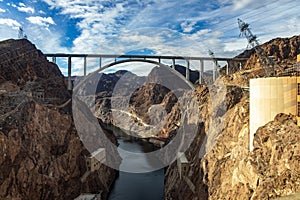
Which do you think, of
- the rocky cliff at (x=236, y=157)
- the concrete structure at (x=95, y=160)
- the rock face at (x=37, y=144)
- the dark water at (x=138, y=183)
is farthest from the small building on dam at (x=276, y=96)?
the concrete structure at (x=95, y=160)

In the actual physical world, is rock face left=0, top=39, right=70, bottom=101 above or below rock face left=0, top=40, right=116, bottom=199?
above

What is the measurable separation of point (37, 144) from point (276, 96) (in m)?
25.0

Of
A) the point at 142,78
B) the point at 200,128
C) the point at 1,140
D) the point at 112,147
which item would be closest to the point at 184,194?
the point at 200,128

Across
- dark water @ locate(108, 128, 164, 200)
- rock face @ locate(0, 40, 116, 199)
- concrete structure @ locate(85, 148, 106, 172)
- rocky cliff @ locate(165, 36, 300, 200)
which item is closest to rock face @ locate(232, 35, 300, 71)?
rocky cliff @ locate(165, 36, 300, 200)

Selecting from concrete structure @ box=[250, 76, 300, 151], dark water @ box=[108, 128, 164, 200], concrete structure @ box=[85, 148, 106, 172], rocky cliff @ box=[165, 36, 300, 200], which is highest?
concrete structure @ box=[250, 76, 300, 151]

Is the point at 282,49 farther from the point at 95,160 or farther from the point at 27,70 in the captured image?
the point at 27,70

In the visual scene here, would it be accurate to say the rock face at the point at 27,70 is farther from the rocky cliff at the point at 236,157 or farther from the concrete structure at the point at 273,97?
the concrete structure at the point at 273,97

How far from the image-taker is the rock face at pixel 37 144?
2644 cm

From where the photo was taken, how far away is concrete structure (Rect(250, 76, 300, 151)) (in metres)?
16.6

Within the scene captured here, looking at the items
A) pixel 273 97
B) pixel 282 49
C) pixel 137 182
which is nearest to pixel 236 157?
pixel 273 97

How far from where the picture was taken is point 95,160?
39.4 m

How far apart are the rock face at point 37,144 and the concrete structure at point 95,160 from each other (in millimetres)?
714

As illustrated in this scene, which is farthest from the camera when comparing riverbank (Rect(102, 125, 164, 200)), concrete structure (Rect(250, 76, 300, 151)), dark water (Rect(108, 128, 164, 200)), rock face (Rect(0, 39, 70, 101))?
rock face (Rect(0, 39, 70, 101))

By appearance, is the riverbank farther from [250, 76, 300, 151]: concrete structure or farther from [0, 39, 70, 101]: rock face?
[250, 76, 300, 151]: concrete structure
